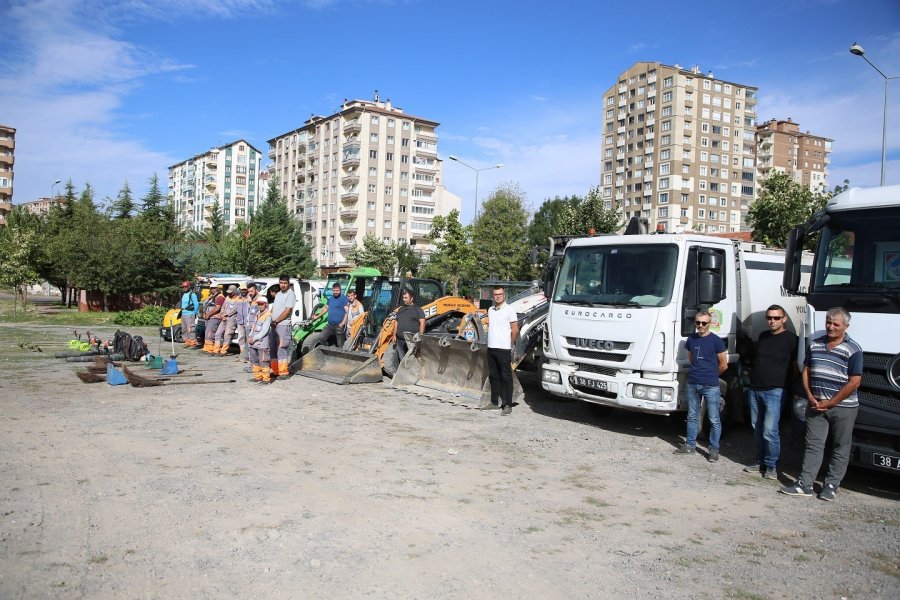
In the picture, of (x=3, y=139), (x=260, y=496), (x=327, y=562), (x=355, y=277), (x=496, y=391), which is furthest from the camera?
(x=3, y=139)

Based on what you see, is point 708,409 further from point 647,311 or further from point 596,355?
point 596,355

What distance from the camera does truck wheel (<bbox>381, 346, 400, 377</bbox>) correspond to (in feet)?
41.4

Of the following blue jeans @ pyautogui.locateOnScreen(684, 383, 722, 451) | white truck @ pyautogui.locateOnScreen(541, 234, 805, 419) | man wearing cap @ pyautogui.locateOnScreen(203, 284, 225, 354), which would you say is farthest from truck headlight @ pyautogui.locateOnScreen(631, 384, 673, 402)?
man wearing cap @ pyautogui.locateOnScreen(203, 284, 225, 354)

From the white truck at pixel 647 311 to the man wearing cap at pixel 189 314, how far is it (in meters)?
11.8

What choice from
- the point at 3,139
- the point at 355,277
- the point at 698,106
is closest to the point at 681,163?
the point at 698,106

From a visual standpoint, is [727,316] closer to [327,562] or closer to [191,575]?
[327,562]

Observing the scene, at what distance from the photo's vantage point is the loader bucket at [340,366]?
12.2 metres

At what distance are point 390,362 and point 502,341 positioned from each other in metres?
3.56

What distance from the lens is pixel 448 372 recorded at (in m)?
11.6

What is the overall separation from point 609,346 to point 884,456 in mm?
3314

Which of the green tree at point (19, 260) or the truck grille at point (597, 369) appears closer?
the truck grille at point (597, 369)

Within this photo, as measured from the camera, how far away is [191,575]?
413 cm

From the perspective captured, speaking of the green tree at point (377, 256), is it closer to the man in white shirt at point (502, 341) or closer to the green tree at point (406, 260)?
the green tree at point (406, 260)

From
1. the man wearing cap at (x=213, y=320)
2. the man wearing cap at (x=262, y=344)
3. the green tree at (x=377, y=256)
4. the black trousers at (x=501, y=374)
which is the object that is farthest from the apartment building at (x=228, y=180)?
the black trousers at (x=501, y=374)
